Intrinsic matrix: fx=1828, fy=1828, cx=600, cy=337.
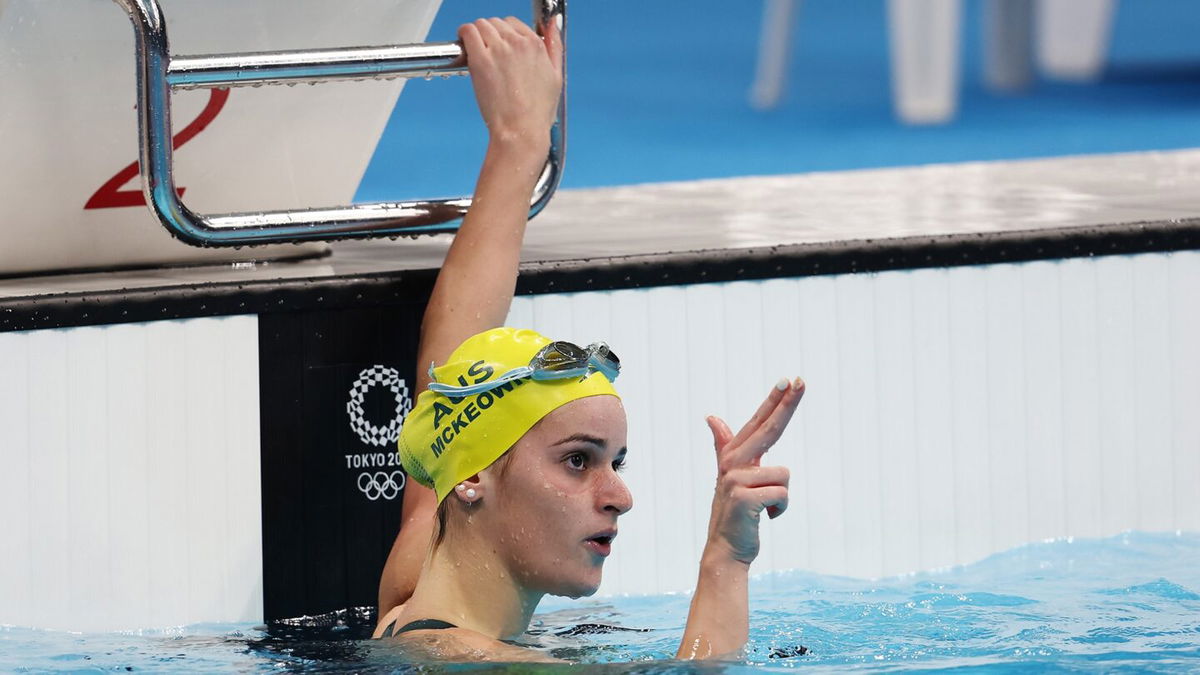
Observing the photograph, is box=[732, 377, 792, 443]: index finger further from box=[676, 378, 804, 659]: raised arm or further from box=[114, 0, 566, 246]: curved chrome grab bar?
box=[114, 0, 566, 246]: curved chrome grab bar

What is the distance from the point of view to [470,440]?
2.28 m

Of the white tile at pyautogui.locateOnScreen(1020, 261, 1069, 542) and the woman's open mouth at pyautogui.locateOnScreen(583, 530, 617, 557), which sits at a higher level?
the white tile at pyautogui.locateOnScreen(1020, 261, 1069, 542)

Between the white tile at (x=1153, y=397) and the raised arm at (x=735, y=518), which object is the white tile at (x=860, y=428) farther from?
the raised arm at (x=735, y=518)

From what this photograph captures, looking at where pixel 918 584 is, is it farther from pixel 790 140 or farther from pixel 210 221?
pixel 790 140

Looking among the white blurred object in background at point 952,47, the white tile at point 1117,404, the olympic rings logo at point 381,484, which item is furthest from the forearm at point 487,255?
the white blurred object in background at point 952,47

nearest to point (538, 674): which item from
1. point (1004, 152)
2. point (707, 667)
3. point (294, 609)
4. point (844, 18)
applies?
point (707, 667)

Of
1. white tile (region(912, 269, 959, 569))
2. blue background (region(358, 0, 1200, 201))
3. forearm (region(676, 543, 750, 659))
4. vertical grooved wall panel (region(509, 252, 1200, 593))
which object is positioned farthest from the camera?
blue background (region(358, 0, 1200, 201))

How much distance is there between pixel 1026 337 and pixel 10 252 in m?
1.79

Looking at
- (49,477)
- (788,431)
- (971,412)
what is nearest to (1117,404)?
(971,412)

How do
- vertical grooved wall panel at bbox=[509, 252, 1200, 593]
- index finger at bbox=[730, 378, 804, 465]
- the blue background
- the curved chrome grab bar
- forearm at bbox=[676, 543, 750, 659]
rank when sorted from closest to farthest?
index finger at bbox=[730, 378, 804, 465], forearm at bbox=[676, 543, 750, 659], the curved chrome grab bar, vertical grooved wall panel at bbox=[509, 252, 1200, 593], the blue background

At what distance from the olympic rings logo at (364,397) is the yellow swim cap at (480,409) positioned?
0.59m

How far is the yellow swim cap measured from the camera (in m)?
2.27

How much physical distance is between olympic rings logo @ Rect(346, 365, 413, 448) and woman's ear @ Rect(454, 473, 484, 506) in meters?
0.76

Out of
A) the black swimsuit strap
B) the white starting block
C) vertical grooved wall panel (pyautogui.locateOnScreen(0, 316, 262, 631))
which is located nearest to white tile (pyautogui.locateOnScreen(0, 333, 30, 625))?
vertical grooved wall panel (pyautogui.locateOnScreen(0, 316, 262, 631))
